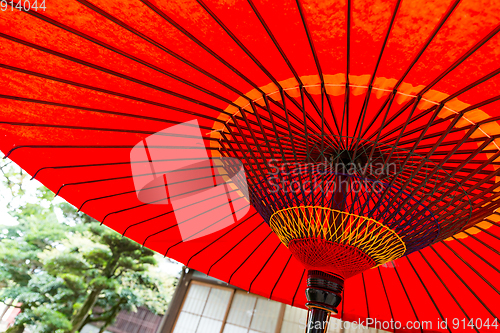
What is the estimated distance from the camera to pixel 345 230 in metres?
1.30

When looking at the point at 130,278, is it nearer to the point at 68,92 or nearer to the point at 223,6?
the point at 68,92

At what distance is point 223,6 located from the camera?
102cm

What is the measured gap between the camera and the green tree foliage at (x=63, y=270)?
8500 mm

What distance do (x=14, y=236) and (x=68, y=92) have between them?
1114 centimetres

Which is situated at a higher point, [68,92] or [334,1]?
[334,1]

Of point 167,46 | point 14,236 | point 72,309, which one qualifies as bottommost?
point 72,309

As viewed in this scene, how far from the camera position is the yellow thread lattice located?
4.19 ft

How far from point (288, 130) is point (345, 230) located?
0.45m

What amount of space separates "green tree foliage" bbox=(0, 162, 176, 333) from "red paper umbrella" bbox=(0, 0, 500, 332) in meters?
8.48

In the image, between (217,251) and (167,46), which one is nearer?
(167,46)

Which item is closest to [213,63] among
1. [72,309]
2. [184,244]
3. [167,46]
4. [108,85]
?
[167,46]

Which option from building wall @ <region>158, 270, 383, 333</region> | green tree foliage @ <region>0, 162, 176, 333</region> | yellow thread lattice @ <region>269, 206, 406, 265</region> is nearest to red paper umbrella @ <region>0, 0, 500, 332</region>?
yellow thread lattice @ <region>269, 206, 406, 265</region>

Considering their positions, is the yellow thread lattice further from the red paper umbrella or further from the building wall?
the building wall

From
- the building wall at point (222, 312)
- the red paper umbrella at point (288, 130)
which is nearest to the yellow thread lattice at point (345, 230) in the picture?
the red paper umbrella at point (288, 130)
